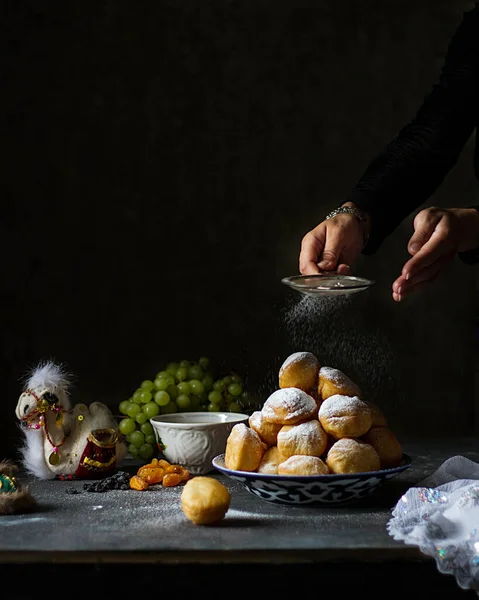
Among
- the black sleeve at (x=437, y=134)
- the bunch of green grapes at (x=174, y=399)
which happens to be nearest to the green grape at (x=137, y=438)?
the bunch of green grapes at (x=174, y=399)

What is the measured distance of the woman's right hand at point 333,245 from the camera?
145 centimetres

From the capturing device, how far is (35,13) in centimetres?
194

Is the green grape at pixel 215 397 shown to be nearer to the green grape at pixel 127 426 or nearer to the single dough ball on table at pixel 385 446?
the green grape at pixel 127 426

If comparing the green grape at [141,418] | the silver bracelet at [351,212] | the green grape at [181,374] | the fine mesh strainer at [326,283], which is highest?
the silver bracelet at [351,212]

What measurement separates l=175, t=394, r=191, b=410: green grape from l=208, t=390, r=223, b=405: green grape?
Result: 42mm

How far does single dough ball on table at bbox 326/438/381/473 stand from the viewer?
1.08 meters

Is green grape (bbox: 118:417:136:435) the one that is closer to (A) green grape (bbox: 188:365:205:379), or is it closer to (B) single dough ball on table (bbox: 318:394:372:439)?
(A) green grape (bbox: 188:365:205:379)

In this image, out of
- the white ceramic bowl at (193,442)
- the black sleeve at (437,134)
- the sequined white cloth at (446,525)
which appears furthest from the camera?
the black sleeve at (437,134)

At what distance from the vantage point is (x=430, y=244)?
135cm

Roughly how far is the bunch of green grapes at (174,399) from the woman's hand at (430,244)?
393 mm

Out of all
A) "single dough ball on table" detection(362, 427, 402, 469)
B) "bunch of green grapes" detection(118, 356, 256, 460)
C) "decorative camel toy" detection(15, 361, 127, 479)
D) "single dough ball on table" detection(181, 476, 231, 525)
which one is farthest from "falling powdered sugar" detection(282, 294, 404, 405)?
"single dough ball on table" detection(181, 476, 231, 525)

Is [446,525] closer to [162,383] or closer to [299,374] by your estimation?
[299,374]

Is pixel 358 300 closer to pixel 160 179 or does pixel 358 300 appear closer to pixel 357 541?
pixel 160 179

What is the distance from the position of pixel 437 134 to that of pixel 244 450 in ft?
3.18
